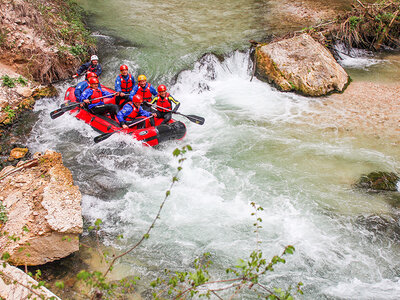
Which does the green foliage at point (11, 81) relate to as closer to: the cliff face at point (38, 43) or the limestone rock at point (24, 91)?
the limestone rock at point (24, 91)

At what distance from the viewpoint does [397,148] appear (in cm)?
664

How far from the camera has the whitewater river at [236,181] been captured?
4.44m

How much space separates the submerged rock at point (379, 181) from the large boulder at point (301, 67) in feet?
11.1

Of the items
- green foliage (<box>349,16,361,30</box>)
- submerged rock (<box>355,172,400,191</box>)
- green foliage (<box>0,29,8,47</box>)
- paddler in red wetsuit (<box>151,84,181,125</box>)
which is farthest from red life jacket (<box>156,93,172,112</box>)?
green foliage (<box>349,16,361,30</box>)

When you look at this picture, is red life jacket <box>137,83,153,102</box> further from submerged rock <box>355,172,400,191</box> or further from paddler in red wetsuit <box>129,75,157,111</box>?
submerged rock <box>355,172,400,191</box>

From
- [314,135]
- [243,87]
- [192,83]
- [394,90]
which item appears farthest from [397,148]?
[192,83]

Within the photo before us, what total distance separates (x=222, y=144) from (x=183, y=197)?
1.97 meters

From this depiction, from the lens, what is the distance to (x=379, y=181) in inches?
227

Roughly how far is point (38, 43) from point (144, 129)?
14.8ft

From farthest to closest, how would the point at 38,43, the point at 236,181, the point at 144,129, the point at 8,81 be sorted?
the point at 38,43 < the point at 8,81 < the point at 144,129 < the point at 236,181

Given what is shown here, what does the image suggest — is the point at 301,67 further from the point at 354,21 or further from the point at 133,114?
the point at 133,114

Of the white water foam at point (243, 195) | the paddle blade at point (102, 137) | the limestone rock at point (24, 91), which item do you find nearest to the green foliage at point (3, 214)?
the white water foam at point (243, 195)

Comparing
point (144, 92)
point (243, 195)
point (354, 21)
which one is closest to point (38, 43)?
point (144, 92)

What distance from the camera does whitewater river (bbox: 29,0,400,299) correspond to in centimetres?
444
